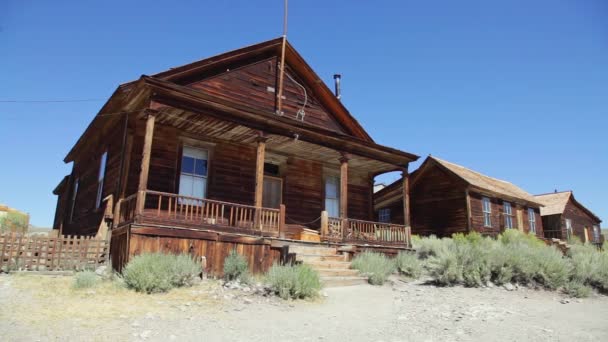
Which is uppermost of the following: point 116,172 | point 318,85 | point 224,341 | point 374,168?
point 318,85

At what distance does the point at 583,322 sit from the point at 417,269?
16.9 feet

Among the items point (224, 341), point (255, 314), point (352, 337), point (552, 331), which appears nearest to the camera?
point (224, 341)

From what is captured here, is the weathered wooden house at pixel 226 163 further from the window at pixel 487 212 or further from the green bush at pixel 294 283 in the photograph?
the window at pixel 487 212

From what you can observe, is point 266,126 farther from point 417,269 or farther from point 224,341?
point 224,341

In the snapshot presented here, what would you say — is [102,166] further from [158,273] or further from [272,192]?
[158,273]

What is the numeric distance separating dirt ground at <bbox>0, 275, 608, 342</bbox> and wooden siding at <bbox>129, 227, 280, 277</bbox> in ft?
4.12

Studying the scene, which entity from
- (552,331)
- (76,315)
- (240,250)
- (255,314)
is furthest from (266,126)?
(552,331)

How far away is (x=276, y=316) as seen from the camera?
23.6 ft

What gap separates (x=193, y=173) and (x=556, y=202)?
107ft

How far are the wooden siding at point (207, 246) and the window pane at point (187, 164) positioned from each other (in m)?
3.42

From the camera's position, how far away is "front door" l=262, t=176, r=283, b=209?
15539 mm

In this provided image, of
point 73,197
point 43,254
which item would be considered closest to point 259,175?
point 43,254

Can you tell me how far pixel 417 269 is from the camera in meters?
12.4

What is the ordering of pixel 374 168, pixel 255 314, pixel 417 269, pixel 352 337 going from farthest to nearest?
pixel 374 168
pixel 417 269
pixel 255 314
pixel 352 337
